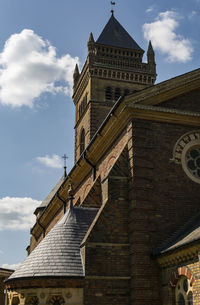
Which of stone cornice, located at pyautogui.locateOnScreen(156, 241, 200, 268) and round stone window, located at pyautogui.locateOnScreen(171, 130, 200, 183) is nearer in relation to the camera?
stone cornice, located at pyautogui.locateOnScreen(156, 241, 200, 268)

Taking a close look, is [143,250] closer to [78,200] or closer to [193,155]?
[193,155]

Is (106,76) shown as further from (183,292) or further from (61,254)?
(183,292)

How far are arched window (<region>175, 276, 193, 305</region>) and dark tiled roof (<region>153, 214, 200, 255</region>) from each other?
41.3 inches

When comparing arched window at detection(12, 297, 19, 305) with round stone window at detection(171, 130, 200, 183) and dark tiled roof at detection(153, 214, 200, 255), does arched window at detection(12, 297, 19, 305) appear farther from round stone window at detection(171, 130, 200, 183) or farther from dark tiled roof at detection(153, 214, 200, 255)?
round stone window at detection(171, 130, 200, 183)

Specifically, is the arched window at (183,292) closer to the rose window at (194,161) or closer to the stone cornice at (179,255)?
the stone cornice at (179,255)

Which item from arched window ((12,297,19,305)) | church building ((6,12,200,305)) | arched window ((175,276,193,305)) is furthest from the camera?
arched window ((12,297,19,305))

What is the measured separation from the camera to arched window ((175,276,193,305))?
12810 millimetres

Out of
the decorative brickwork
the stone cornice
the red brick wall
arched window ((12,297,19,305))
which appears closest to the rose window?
the red brick wall

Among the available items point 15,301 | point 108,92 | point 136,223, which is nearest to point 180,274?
point 136,223

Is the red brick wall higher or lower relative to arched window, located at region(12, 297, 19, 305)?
higher

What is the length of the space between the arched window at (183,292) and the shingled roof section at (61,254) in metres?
3.13

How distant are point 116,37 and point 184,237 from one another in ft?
121

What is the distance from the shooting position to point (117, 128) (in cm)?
1742

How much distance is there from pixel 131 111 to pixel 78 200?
903 centimetres
